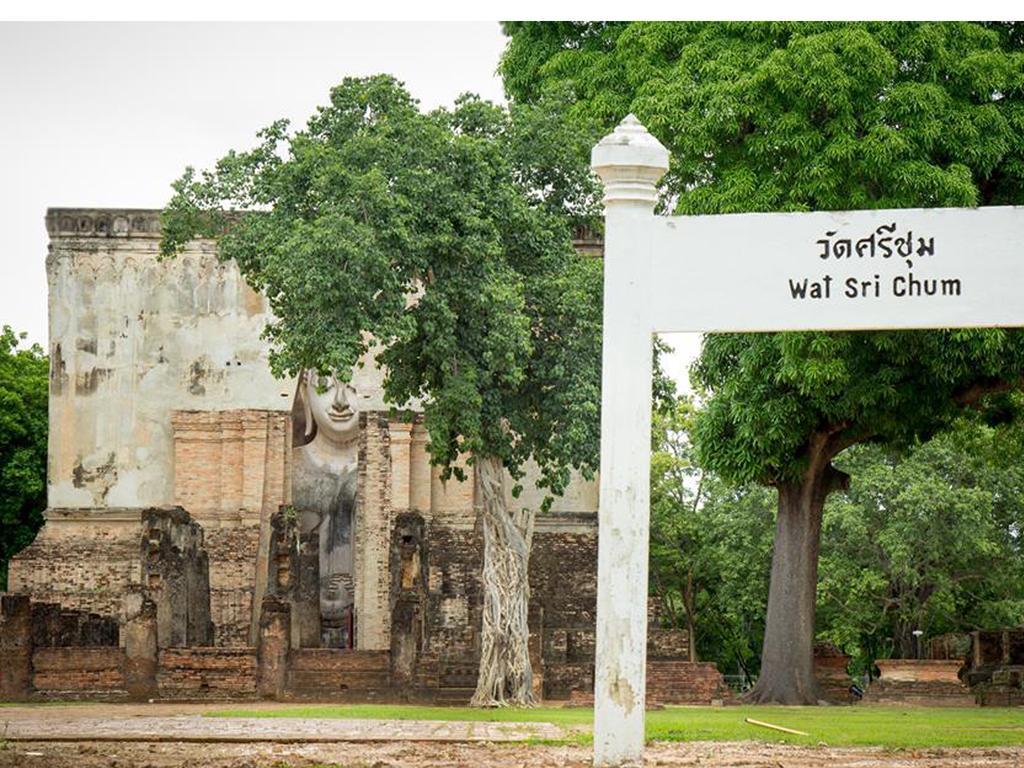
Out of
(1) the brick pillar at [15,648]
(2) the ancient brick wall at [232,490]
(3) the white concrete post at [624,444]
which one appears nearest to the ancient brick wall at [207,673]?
(1) the brick pillar at [15,648]

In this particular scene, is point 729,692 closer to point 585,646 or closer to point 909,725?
point 585,646

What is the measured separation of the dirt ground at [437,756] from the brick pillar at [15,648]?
10.9 m

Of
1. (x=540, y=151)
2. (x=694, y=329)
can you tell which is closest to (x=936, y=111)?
(x=540, y=151)

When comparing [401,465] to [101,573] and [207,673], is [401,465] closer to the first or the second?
[101,573]

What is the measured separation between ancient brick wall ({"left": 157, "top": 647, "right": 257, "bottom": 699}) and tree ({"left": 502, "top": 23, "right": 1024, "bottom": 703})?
6.50m

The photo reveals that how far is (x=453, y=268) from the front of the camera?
21.3 meters

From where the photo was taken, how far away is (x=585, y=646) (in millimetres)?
25906

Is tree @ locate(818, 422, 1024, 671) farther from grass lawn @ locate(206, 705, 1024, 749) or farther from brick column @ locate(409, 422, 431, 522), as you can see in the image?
grass lawn @ locate(206, 705, 1024, 749)

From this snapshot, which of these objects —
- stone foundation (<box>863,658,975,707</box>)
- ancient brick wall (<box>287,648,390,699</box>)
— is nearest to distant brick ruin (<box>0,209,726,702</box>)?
ancient brick wall (<box>287,648,390,699</box>)

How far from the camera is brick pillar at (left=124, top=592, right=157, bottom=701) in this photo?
24.3 metres

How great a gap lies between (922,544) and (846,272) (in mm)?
23650

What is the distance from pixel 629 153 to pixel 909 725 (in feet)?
31.6

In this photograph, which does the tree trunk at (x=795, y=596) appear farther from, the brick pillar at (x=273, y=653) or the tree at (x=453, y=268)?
the brick pillar at (x=273, y=653)

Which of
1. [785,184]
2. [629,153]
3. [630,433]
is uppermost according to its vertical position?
[785,184]
